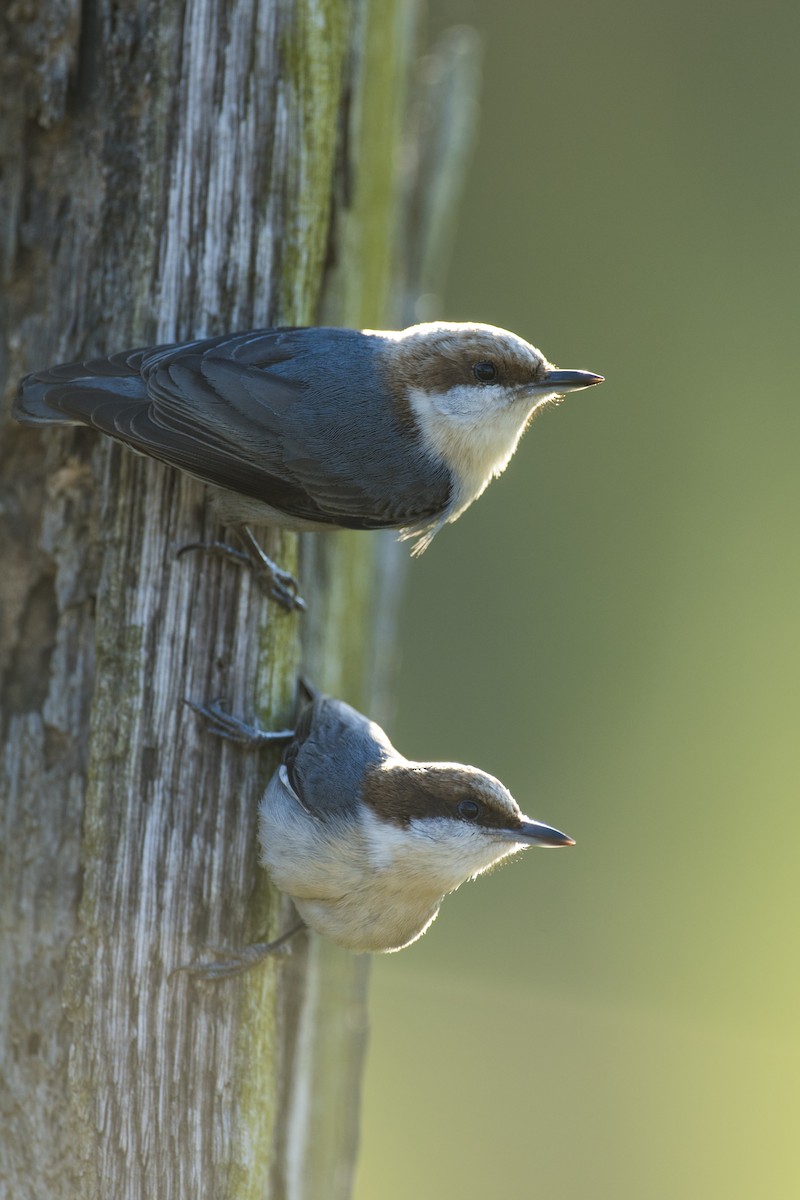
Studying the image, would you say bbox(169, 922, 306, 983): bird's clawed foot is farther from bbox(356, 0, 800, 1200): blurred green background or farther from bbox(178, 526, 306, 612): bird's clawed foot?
bbox(356, 0, 800, 1200): blurred green background

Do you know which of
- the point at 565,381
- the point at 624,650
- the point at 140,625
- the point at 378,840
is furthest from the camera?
the point at 624,650

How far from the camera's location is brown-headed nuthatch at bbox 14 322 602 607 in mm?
2596

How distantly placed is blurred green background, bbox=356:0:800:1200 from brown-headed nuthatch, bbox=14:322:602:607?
3.30 meters

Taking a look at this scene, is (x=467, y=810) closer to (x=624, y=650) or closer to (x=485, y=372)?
(x=485, y=372)

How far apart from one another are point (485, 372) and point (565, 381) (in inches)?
7.4

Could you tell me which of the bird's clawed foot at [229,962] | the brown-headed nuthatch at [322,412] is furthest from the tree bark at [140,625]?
the brown-headed nuthatch at [322,412]

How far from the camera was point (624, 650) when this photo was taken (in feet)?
21.2

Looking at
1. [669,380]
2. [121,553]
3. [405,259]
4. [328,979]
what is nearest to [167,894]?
[121,553]

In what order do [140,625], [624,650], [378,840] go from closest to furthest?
[378,840] < [140,625] < [624,650]

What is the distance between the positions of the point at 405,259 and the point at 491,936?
3065 mm

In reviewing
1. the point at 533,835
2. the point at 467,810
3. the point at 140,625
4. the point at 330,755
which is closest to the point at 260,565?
the point at 140,625

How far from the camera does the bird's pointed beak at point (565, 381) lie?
2725 mm

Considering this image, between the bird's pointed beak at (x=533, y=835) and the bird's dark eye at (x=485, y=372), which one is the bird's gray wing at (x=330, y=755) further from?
the bird's dark eye at (x=485, y=372)

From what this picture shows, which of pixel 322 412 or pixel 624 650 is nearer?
pixel 322 412
